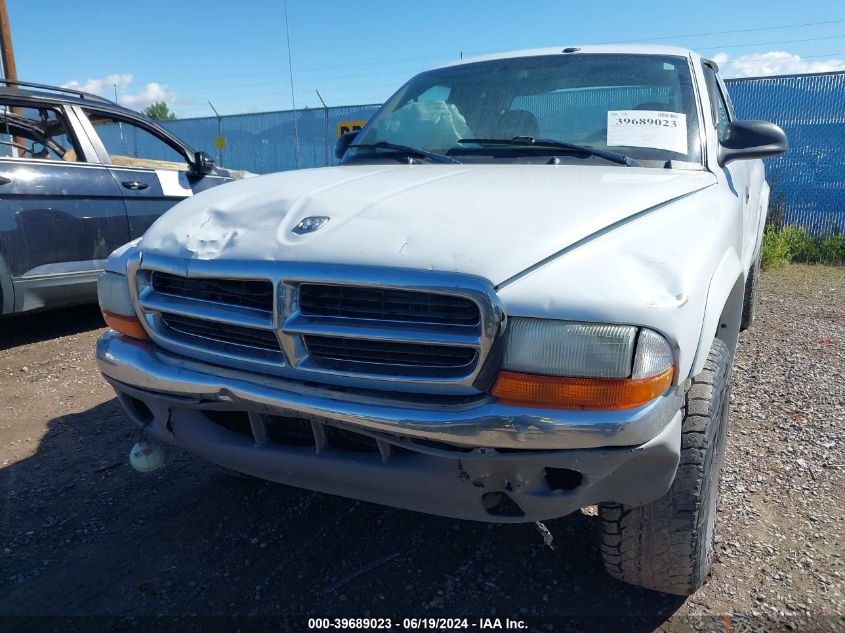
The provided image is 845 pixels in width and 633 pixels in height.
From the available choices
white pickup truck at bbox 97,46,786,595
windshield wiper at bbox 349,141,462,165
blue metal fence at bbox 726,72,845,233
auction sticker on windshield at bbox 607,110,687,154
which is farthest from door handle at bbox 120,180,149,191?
blue metal fence at bbox 726,72,845,233

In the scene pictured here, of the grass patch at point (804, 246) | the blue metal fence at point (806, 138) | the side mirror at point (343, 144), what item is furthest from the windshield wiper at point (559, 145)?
the blue metal fence at point (806, 138)

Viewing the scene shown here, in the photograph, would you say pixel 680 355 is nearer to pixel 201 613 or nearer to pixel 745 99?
pixel 201 613

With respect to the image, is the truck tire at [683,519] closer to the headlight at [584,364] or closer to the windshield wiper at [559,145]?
the headlight at [584,364]

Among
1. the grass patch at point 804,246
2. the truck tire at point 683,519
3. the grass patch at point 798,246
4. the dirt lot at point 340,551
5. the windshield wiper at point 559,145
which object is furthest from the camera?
the grass patch at point 804,246

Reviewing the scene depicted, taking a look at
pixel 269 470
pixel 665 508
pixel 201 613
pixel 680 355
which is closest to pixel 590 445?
pixel 680 355

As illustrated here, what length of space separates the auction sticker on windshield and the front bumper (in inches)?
51.3

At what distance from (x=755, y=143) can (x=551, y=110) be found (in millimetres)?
859

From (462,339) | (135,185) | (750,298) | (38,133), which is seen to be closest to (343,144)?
(462,339)

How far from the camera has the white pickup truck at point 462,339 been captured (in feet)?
5.23

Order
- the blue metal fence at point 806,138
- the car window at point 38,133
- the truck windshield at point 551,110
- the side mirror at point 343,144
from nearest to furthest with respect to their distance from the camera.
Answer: the truck windshield at point 551,110
the side mirror at point 343,144
the car window at point 38,133
the blue metal fence at point 806,138

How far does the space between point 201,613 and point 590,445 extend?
143 centimetres

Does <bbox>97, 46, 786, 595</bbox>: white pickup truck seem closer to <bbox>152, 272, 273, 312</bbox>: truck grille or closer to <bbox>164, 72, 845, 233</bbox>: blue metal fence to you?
<bbox>152, 272, 273, 312</bbox>: truck grille

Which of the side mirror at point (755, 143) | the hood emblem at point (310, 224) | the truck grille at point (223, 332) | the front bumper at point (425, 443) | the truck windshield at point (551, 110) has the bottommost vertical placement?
the front bumper at point (425, 443)

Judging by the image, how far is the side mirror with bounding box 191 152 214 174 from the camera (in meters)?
5.60
